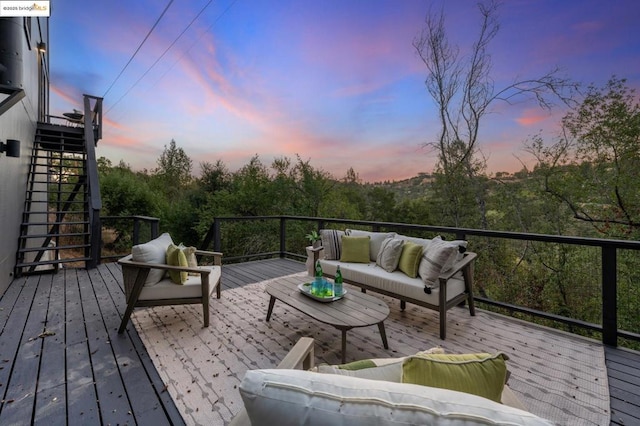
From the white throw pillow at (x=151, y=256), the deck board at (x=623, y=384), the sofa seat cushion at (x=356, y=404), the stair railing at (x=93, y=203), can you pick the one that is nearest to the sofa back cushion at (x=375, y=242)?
the deck board at (x=623, y=384)

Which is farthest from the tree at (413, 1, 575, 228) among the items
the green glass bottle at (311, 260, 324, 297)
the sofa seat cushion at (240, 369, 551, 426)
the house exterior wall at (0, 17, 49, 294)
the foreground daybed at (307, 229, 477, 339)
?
the sofa seat cushion at (240, 369, 551, 426)

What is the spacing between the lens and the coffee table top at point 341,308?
2.16 metres

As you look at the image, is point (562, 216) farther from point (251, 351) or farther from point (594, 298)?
point (251, 351)

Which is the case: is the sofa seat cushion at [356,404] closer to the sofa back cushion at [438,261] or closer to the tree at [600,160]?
the sofa back cushion at [438,261]

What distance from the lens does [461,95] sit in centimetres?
712

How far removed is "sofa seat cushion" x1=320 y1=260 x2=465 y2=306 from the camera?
9.18ft

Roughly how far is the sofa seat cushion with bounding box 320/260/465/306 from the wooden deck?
3.96 ft

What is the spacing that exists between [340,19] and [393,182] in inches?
246

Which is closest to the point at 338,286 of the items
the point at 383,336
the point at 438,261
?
the point at 383,336

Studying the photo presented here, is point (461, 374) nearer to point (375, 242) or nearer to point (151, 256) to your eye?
point (151, 256)

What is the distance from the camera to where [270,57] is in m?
6.11

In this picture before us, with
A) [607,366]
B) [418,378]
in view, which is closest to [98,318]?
[418,378]

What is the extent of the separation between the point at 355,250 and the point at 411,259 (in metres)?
0.82

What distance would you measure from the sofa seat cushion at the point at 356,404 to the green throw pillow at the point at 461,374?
0.53 ft
